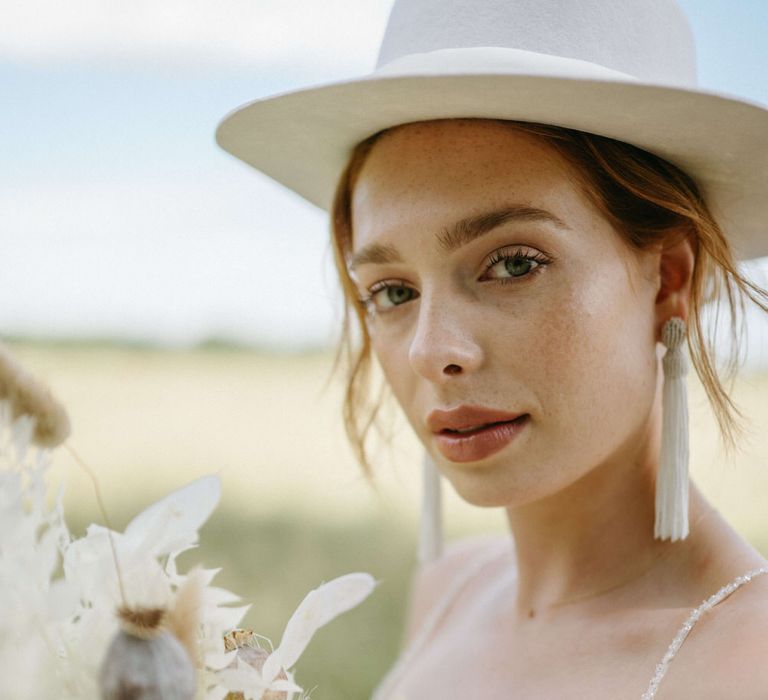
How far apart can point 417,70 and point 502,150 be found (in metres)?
0.19

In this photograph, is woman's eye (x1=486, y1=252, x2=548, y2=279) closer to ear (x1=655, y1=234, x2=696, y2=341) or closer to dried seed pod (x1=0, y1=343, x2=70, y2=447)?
ear (x1=655, y1=234, x2=696, y2=341)

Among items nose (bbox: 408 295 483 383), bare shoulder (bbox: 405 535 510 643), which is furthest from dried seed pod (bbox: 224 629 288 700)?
bare shoulder (bbox: 405 535 510 643)

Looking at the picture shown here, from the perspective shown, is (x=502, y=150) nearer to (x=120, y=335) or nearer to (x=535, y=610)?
(x=535, y=610)

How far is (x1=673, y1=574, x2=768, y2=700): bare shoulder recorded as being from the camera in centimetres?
136

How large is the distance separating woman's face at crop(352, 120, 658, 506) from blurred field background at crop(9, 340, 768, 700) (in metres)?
2.55

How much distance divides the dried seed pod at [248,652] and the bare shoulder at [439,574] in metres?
1.43

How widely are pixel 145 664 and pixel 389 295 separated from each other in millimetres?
1122

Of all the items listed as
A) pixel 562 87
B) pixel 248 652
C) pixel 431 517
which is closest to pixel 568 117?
pixel 562 87

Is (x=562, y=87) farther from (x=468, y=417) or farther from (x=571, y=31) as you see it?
(x=468, y=417)

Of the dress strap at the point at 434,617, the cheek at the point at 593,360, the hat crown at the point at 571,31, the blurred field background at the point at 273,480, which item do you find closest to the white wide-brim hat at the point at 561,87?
the hat crown at the point at 571,31

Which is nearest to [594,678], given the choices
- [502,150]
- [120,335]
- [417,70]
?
[502,150]

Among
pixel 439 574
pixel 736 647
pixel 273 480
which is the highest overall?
pixel 273 480

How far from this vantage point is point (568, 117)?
1506mm

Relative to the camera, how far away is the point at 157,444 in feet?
22.8
